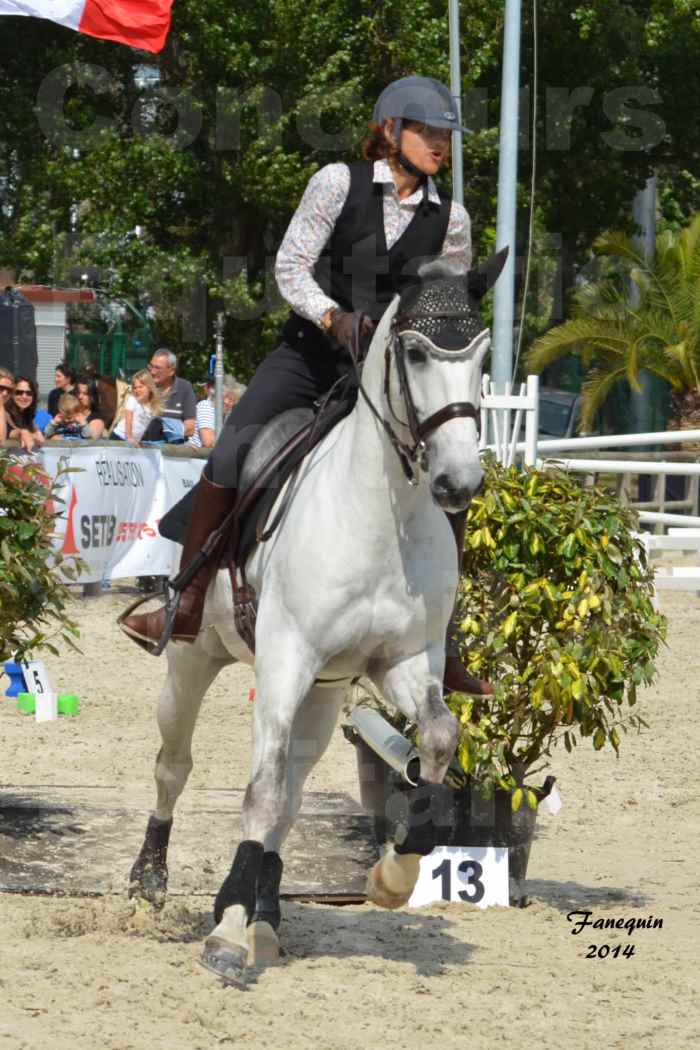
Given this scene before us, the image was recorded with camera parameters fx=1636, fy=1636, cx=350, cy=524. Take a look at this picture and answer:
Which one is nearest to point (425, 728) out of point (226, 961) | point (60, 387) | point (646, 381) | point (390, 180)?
A: point (226, 961)

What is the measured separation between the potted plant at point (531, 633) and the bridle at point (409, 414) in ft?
5.61

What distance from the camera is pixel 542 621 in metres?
6.77

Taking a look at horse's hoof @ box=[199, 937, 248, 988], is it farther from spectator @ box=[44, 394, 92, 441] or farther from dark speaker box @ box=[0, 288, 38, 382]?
dark speaker box @ box=[0, 288, 38, 382]

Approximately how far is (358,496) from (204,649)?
1.31 metres

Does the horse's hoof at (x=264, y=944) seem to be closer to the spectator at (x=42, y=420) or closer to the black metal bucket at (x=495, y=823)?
the black metal bucket at (x=495, y=823)

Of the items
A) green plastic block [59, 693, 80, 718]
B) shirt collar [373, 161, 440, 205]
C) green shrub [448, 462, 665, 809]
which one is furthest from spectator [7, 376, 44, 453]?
shirt collar [373, 161, 440, 205]

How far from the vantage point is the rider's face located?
5.45 m

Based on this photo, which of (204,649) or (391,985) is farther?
(204,649)

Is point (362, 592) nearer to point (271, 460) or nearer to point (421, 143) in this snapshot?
point (271, 460)

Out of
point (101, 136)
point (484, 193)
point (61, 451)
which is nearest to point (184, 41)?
point (101, 136)

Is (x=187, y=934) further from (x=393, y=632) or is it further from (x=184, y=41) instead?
(x=184, y=41)

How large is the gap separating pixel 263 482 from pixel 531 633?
6.01ft

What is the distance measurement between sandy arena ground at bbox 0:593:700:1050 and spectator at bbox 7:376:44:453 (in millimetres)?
4878

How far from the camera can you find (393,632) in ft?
16.7
